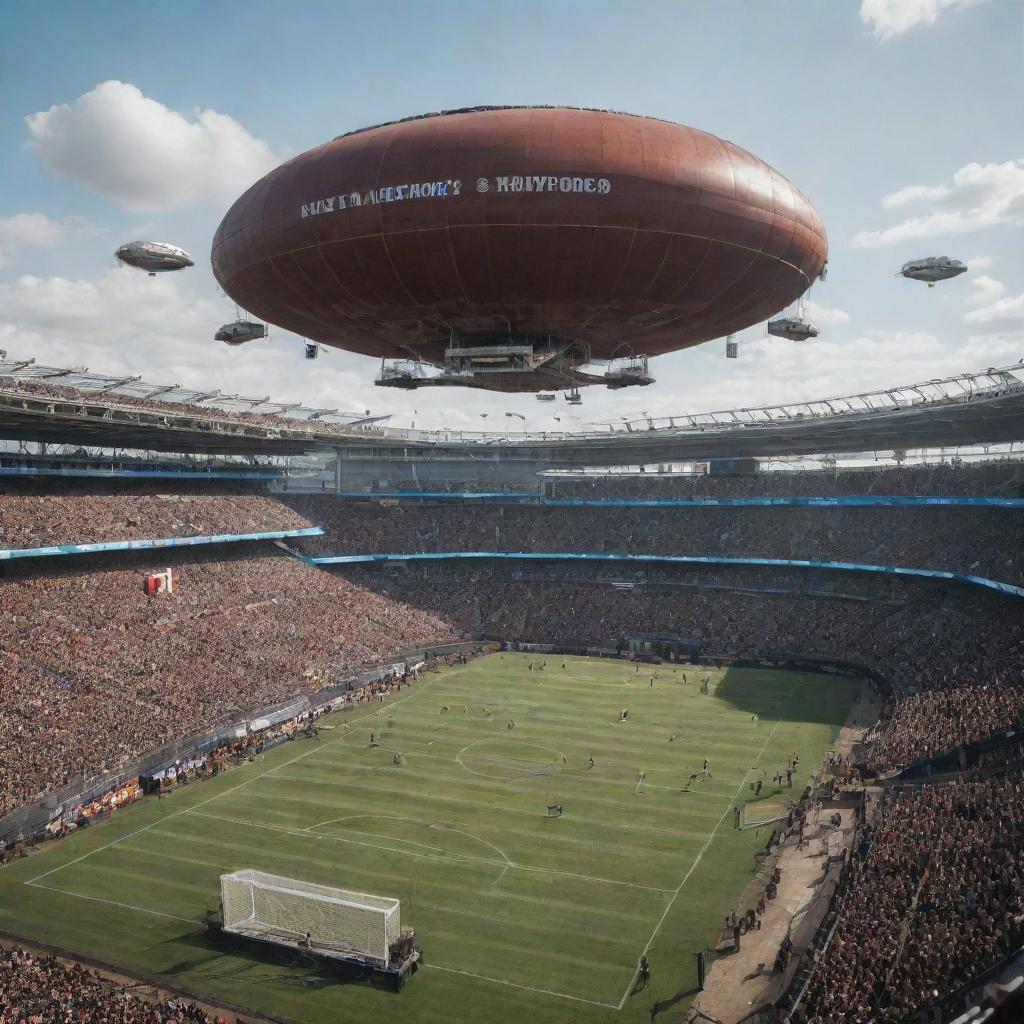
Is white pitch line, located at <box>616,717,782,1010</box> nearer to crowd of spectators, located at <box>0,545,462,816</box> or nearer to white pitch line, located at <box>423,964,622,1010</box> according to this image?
white pitch line, located at <box>423,964,622,1010</box>

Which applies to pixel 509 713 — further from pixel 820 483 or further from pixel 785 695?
pixel 820 483


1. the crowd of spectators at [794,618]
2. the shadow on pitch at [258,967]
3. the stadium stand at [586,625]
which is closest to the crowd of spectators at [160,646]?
the stadium stand at [586,625]

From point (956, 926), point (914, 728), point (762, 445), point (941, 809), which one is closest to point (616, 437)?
point (762, 445)

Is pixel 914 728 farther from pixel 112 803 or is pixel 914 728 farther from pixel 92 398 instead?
pixel 92 398

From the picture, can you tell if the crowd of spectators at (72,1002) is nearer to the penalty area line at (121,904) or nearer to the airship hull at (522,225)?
the penalty area line at (121,904)

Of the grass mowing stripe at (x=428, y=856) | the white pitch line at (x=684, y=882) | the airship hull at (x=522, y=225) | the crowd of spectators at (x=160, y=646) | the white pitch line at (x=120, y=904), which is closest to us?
the airship hull at (x=522, y=225)

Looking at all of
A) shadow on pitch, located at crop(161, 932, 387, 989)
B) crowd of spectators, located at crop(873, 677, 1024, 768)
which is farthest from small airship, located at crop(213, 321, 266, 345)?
crowd of spectators, located at crop(873, 677, 1024, 768)
